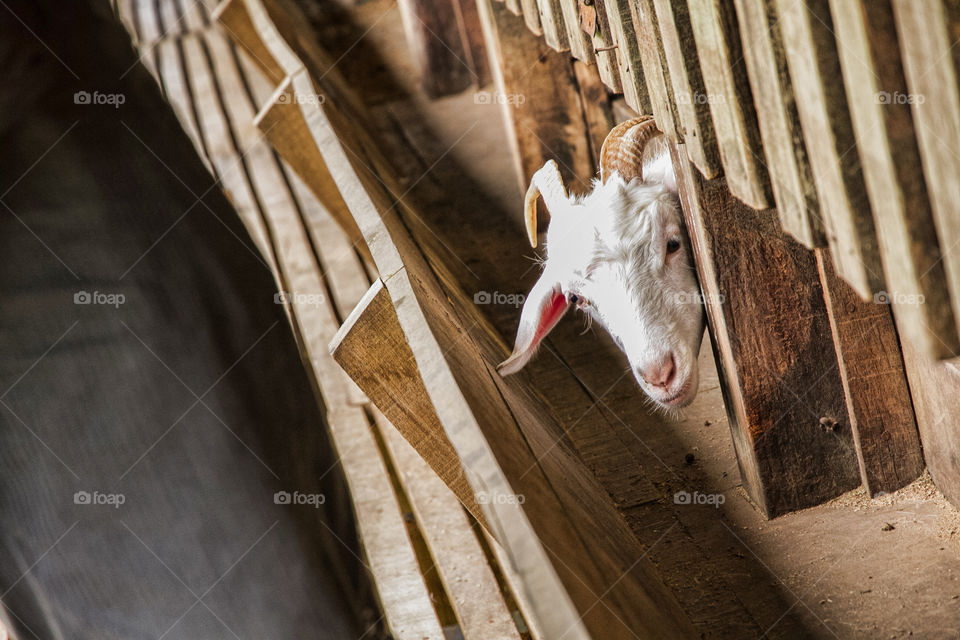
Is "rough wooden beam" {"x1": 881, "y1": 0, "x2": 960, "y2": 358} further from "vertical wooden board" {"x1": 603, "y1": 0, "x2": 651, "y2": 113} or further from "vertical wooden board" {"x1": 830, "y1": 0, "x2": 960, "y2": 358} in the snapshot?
"vertical wooden board" {"x1": 603, "y1": 0, "x2": 651, "y2": 113}

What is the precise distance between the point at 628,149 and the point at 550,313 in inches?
17.0

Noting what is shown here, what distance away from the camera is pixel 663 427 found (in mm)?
2375

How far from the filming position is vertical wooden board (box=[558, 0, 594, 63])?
7.93 feet

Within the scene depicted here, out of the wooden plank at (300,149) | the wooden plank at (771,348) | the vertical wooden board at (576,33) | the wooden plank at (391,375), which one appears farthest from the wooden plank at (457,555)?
the vertical wooden board at (576,33)

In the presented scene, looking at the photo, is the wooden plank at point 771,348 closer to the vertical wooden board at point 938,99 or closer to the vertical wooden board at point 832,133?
the vertical wooden board at point 832,133

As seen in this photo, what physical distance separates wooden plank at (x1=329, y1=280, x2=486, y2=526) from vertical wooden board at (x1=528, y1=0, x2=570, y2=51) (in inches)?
52.7

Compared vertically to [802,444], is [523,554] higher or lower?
higher

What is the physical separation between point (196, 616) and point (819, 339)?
1382mm

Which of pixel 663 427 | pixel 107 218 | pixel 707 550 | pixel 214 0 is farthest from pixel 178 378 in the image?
pixel 214 0

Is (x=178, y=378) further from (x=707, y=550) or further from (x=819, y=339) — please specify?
(x=819, y=339)

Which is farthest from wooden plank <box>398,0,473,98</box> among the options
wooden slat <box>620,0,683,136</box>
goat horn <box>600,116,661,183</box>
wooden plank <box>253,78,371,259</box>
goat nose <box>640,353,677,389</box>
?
goat nose <box>640,353,677,389</box>

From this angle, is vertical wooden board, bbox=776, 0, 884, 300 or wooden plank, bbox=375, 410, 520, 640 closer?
vertical wooden board, bbox=776, 0, 884, 300

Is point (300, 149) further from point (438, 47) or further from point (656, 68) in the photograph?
point (656, 68)

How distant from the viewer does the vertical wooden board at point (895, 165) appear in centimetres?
93
